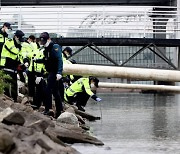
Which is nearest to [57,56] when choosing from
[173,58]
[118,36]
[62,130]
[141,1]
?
[62,130]

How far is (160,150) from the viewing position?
9.25 metres

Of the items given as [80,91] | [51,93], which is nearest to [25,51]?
[80,91]

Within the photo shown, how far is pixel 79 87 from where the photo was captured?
1728cm

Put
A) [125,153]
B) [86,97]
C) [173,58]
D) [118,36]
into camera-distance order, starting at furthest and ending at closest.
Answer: [173,58] → [118,36] → [86,97] → [125,153]

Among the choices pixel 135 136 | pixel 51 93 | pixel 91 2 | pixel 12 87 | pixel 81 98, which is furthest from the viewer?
pixel 91 2

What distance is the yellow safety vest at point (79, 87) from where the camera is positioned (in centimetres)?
1697

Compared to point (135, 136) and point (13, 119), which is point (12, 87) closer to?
point (135, 136)

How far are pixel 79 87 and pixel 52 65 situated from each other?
431cm

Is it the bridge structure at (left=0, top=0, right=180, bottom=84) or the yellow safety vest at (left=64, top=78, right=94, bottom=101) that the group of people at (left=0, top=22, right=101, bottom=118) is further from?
the bridge structure at (left=0, top=0, right=180, bottom=84)

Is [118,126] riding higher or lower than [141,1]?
lower

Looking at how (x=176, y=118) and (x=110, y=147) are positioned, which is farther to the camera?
(x=176, y=118)

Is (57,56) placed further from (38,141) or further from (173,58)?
(173,58)

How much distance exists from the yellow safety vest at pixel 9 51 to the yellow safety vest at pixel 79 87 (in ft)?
9.56

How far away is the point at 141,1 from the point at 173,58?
4.70 m
